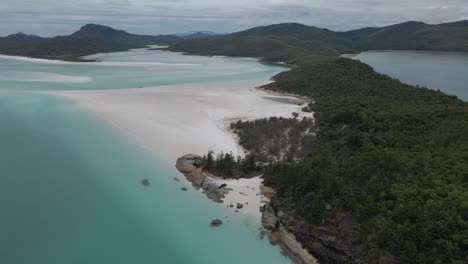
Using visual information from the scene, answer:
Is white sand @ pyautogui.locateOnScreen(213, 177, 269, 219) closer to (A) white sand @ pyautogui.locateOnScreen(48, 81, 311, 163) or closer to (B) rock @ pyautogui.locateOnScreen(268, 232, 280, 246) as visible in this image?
(B) rock @ pyautogui.locateOnScreen(268, 232, 280, 246)

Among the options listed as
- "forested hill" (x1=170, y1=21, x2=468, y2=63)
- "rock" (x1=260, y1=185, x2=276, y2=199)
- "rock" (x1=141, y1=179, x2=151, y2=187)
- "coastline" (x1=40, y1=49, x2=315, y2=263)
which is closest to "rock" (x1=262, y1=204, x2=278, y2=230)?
"coastline" (x1=40, y1=49, x2=315, y2=263)

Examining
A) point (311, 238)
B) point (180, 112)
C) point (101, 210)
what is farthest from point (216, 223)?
point (180, 112)

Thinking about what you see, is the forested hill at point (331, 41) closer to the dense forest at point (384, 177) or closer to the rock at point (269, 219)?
the dense forest at point (384, 177)

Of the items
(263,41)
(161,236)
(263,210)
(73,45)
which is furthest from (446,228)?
(73,45)

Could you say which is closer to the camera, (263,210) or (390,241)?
(390,241)

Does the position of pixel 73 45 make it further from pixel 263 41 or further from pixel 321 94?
pixel 321 94

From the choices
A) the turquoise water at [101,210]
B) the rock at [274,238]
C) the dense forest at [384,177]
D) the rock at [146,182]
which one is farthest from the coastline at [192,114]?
the rock at [146,182]
